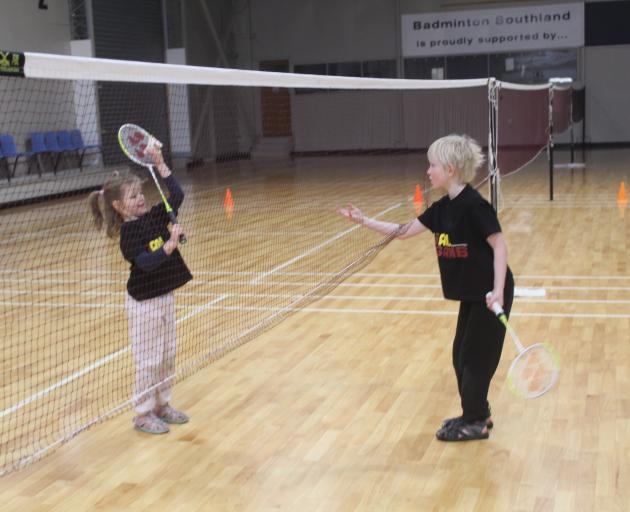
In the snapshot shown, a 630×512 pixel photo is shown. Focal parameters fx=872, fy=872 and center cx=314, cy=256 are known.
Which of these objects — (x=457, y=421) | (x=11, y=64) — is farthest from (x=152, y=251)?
(x=457, y=421)

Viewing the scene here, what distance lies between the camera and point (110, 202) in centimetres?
492

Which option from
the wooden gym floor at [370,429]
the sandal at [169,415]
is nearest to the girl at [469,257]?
the wooden gym floor at [370,429]

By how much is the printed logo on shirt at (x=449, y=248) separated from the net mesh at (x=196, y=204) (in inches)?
66.8

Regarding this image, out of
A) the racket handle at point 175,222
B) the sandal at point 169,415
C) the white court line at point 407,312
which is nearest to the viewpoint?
the racket handle at point 175,222

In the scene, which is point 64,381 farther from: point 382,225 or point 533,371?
point 533,371

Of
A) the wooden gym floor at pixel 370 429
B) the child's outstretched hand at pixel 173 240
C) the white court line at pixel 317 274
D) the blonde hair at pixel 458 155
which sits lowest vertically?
the wooden gym floor at pixel 370 429

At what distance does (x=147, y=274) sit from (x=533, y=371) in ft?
7.26

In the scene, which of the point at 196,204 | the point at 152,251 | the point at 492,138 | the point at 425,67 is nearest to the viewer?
the point at 152,251

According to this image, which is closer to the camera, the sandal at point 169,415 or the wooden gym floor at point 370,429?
the wooden gym floor at point 370,429

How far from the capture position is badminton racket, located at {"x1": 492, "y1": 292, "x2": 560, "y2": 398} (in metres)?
4.43

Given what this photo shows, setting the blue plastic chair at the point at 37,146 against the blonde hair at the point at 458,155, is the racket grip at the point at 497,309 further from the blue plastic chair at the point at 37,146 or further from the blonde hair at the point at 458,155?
the blue plastic chair at the point at 37,146

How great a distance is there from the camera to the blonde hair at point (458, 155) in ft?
14.8

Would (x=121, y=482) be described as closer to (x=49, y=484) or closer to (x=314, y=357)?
(x=49, y=484)

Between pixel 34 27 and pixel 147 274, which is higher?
pixel 34 27
